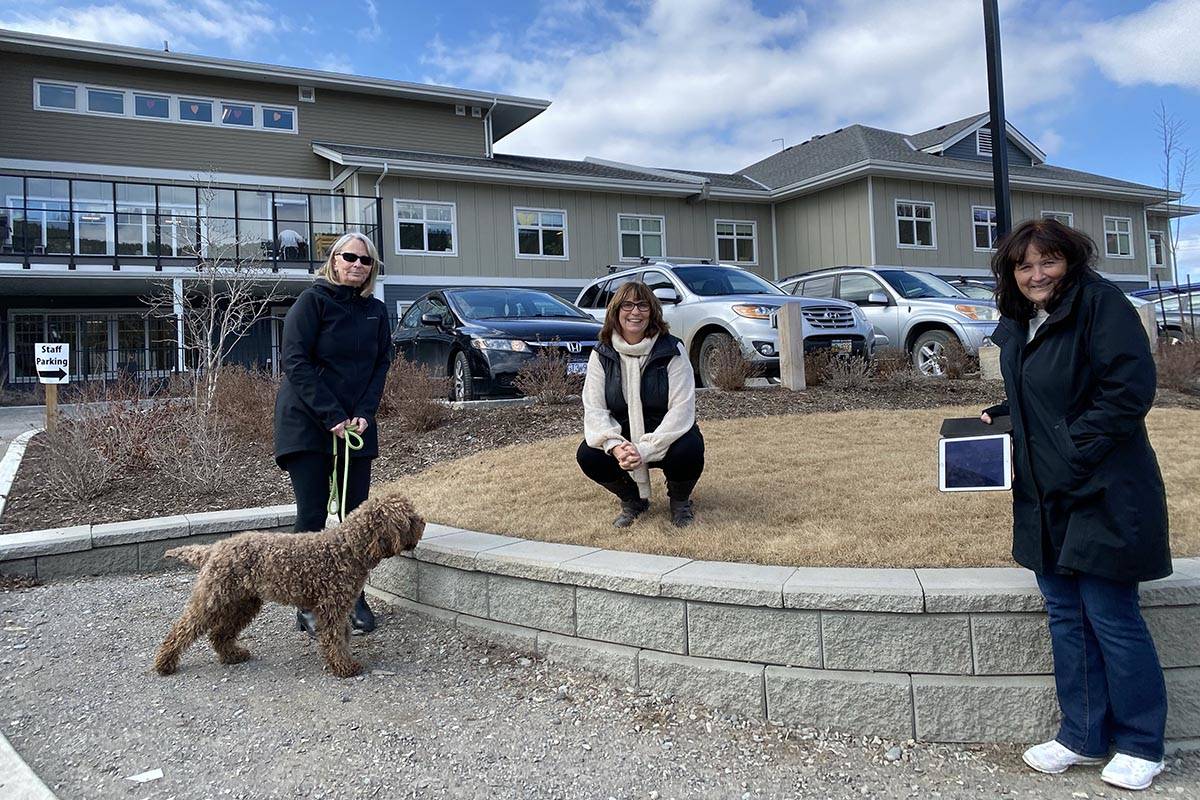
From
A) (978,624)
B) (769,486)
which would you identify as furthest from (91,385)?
(978,624)

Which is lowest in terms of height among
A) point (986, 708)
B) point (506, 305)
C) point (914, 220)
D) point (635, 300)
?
point (986, 708)

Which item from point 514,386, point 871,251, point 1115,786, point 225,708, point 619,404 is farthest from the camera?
point 871,251

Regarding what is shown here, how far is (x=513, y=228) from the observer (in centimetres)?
2119

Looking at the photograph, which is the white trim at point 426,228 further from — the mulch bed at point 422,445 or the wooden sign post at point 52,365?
the mulch bed at point 422,445

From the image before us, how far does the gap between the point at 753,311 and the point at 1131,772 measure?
22.9ft

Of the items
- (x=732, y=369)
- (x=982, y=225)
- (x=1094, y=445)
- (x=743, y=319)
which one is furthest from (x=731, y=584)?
(x=982, y=225)

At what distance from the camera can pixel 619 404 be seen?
4316 millimetres

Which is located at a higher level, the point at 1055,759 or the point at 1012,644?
the point at 1012,644

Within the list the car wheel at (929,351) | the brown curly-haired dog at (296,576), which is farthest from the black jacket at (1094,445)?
the car wheel at (929,351)

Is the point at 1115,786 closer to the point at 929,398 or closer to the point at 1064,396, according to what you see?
the point at 1064,396

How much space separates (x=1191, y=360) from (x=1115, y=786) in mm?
8894

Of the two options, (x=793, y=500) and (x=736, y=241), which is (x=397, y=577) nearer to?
(x=793, y=500)

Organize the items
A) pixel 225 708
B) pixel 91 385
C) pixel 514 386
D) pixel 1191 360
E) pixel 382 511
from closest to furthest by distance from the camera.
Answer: pixel 225 708 < pixel 382 511 < pixel 91 385 < pixel 514 386 < pixel 1191 360

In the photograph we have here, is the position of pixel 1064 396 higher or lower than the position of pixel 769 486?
higher
